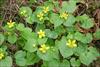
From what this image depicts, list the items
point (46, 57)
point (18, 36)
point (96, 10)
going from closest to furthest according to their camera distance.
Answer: point (46, 57) → point (18, 36) → point (96, 10)

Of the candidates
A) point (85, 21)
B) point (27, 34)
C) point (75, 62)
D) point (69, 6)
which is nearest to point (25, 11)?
point (27, 34)

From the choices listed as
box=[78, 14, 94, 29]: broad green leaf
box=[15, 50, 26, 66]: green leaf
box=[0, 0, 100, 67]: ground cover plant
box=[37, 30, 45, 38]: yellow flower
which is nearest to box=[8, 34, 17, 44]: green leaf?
box=[0, 0, 100, 67]: ground cover plant

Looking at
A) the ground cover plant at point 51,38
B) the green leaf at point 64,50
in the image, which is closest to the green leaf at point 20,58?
the ground cover plant at point 51,38

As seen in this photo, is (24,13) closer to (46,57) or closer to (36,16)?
(36,16)

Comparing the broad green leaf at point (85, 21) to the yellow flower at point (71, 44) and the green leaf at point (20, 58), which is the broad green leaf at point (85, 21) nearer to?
the yellow flower at point (71, 44)

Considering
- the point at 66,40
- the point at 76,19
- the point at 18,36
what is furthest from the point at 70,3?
the point at 18,36

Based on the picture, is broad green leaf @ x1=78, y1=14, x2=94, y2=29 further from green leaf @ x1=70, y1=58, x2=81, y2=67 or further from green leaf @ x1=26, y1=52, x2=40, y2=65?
green leaf @ x1=26, y1=52, x2=40, y2=65
